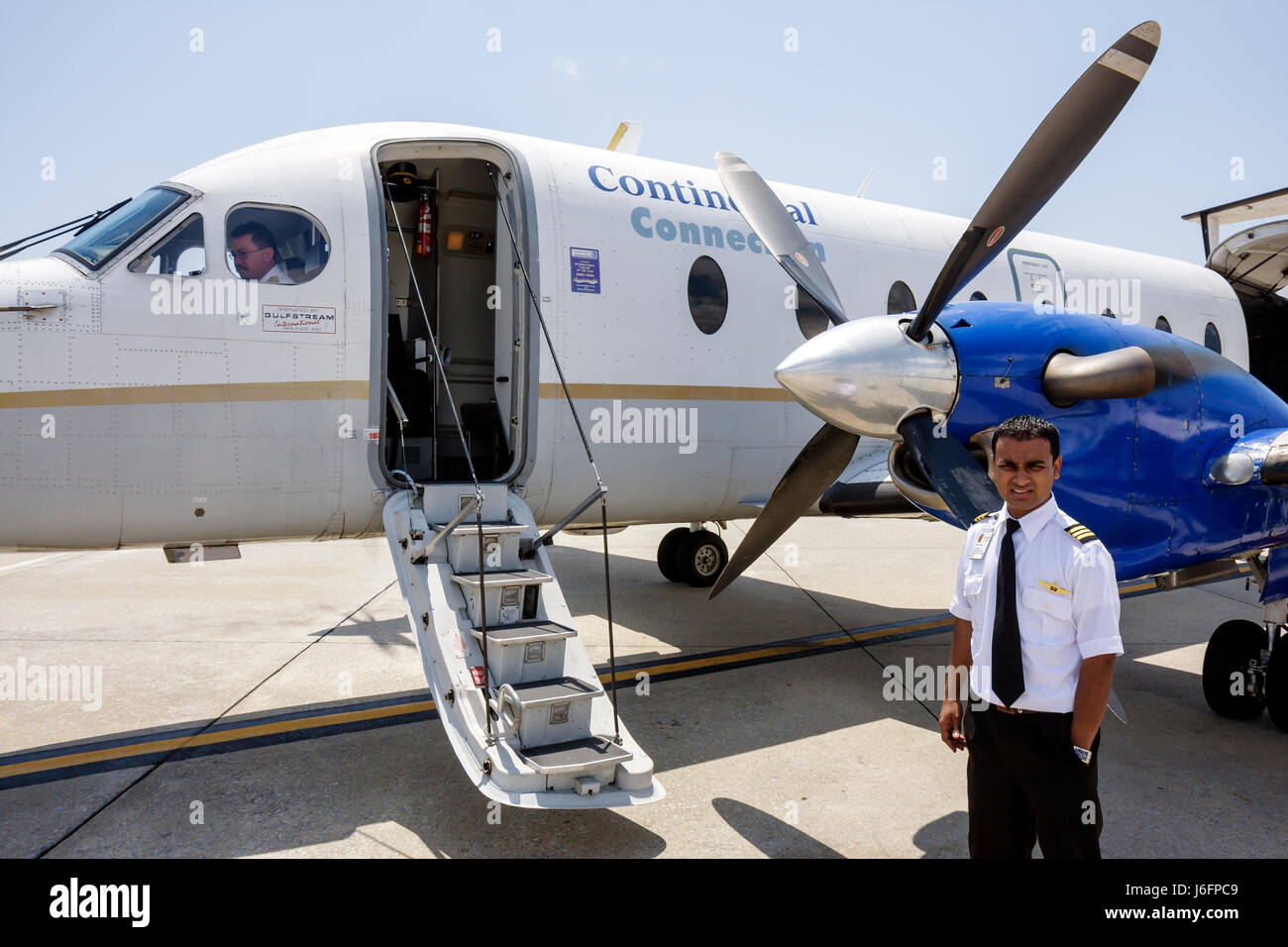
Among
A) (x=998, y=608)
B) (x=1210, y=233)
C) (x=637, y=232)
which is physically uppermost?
(x=1210, y=233)

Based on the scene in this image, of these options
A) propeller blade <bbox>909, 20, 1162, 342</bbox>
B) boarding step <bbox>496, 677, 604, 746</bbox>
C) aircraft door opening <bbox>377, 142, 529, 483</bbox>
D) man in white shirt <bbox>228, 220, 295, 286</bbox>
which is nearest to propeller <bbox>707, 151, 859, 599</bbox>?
propeller blade <bbox>909, 20, 1162, 342</bbox>

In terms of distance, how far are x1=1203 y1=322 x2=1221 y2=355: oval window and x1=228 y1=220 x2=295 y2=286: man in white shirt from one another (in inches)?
398

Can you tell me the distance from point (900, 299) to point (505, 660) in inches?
221

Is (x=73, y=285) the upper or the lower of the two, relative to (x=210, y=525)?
upper

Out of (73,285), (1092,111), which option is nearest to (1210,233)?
(1092,111)

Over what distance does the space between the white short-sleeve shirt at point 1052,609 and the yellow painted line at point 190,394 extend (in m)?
4.32

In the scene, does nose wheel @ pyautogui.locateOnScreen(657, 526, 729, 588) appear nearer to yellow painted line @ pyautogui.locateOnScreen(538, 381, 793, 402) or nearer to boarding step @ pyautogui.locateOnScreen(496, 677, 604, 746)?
yellow painted line @ pyautogui.locateOnScreen(538, 381, 793, 402)

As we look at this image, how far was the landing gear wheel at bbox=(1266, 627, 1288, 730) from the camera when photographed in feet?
20.4

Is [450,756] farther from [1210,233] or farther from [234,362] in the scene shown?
[1210,233]

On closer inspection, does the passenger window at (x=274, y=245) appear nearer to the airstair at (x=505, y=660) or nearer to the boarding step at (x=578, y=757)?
the airstair at (x=505, y=660)

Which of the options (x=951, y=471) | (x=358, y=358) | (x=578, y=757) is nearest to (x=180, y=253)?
(x=358, y=358)

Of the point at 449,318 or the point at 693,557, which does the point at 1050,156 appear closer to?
the point at 449,318
